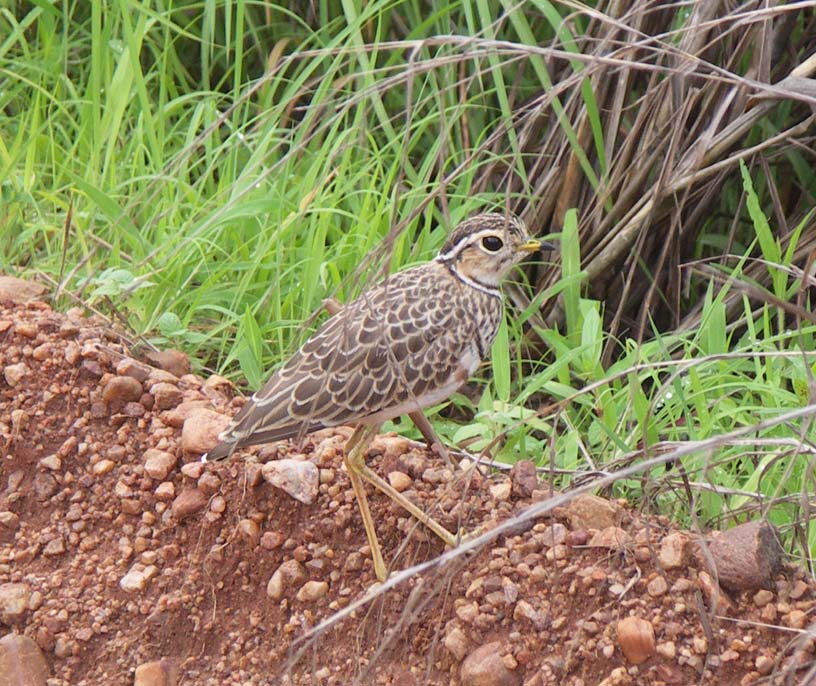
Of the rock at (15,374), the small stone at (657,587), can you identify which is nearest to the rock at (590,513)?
the small stone at (657,587)

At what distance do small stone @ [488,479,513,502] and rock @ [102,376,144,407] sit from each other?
126 cm

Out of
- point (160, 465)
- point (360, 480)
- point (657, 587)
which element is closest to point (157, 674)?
point (160, 465)

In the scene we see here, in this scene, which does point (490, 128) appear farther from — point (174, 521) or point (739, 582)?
point (739, 582)

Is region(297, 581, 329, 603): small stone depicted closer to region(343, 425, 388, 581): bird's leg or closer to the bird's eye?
region(343, 425, 388, 581): bird's leg

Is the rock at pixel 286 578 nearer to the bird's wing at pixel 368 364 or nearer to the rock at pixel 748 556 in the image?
the bird's wing at pixel 368 364

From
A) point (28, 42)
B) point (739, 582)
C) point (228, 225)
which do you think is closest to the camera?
point (739, 582)

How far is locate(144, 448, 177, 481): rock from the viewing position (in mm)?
3945

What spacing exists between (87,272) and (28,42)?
1908 mm

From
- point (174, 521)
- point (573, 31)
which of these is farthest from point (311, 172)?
point (174, 521)

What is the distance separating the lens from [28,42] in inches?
244

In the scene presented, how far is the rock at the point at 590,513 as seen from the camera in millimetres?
3488

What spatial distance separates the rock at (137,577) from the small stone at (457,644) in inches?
38.9

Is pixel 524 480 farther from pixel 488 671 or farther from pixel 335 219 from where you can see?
pixel 335 219

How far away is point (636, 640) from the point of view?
10.1ft
